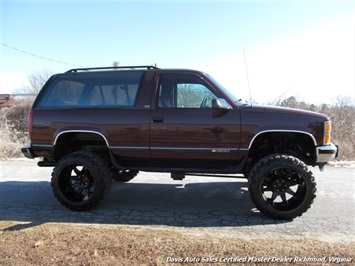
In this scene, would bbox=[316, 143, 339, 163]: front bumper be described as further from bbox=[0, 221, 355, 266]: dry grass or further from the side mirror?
the side mirror

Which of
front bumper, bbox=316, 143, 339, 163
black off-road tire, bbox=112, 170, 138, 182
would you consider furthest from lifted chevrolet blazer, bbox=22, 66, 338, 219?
black off-road tire, bbox=112, 170, 138, 182

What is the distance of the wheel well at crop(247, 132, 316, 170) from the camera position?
4.52m

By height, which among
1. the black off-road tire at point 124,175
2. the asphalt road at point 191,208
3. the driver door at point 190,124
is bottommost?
the asphalt road at point 191,208

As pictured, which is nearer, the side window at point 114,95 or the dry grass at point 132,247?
the dry grass at point 132,247

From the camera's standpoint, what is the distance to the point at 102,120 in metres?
4.68

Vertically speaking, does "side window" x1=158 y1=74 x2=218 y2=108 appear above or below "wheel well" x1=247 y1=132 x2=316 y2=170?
above

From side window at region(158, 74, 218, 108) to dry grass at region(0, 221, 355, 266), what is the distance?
187 centimetres

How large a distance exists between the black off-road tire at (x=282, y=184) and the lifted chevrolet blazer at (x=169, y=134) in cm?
1

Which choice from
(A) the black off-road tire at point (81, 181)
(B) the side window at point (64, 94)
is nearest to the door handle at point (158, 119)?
(A) the black off-road tire at point (81, 181)

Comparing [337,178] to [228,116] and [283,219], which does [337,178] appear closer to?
[283,219]

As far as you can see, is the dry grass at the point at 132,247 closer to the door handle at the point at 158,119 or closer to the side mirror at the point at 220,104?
the door handle at the point at 158,119

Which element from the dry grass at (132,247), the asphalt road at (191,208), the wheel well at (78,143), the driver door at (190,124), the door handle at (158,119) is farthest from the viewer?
the wheel well at (78,143)

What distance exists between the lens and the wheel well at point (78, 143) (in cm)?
492

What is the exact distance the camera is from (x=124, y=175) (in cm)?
618
